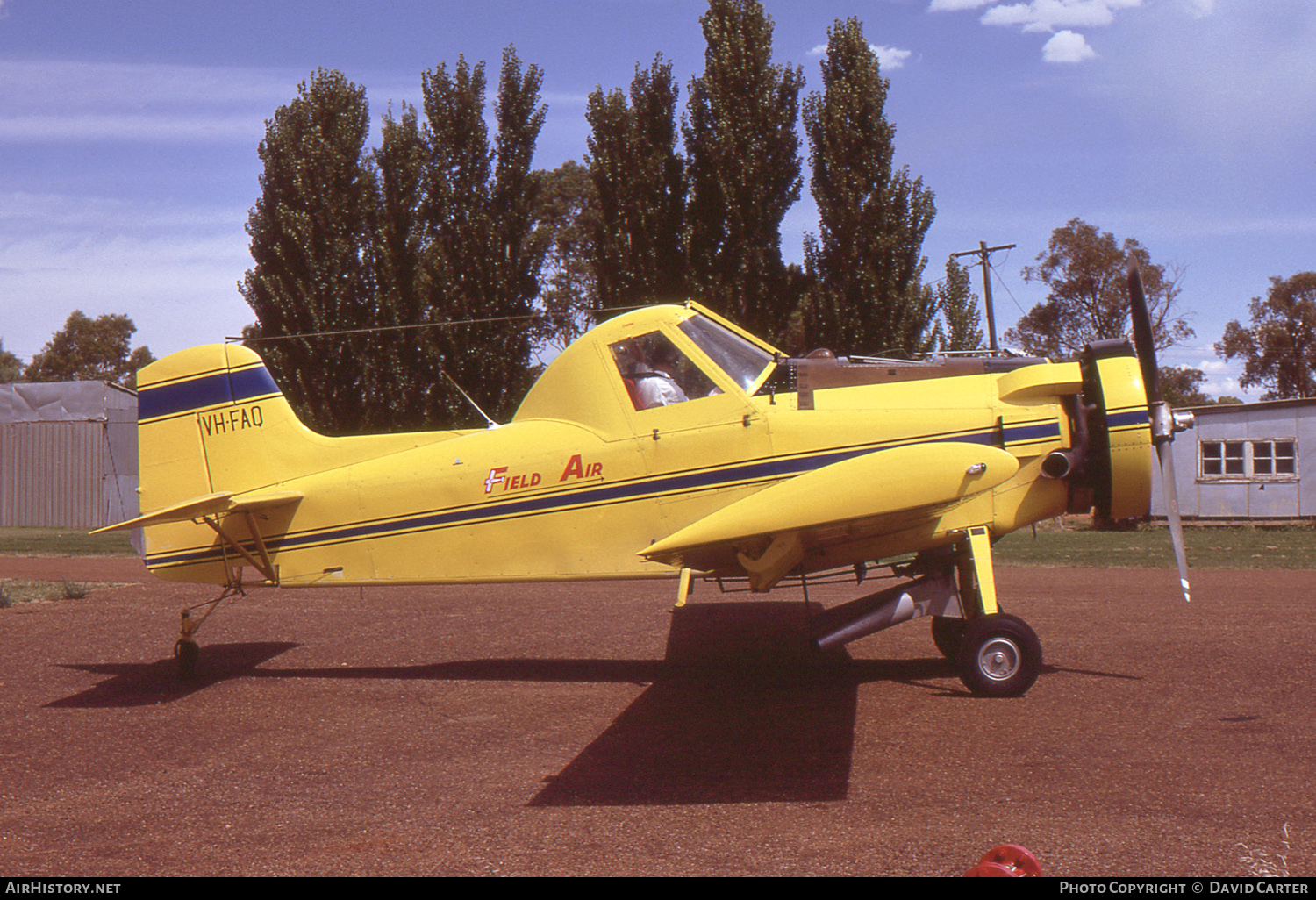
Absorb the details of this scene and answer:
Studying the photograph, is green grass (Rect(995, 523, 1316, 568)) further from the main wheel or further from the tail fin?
the tail fin

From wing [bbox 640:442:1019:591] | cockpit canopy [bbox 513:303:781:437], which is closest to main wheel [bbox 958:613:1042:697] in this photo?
wing [bbox 640:442:1019:591]

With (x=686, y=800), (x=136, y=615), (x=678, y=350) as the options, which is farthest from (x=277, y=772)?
(x=136, y=615)

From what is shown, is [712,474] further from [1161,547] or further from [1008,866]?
[1161,547]

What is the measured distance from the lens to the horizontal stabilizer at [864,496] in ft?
17.6

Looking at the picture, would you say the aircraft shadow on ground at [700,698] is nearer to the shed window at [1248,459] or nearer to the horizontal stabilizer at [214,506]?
the horizontal stabilizer at [214,506]

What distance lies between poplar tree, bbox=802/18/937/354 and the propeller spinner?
1372 centimetres

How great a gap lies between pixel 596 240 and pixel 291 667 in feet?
47.5

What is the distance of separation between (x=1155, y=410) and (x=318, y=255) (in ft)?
63.7

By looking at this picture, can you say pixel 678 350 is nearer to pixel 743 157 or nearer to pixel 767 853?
pixel 767 853

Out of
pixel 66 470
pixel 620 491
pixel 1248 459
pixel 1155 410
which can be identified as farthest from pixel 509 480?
pixel 66 470

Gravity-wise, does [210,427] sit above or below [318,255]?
below

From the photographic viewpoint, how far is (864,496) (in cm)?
541

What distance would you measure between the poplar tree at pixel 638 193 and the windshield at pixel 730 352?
533 inches

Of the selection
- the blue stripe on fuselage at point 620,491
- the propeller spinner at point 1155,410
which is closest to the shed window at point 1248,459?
the propeller spinner at point 1155,410
